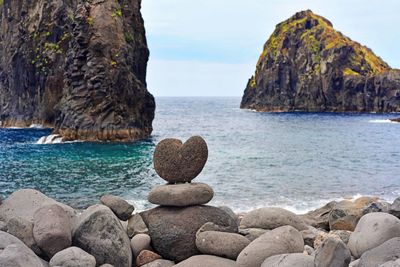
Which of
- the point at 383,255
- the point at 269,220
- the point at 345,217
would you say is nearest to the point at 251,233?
the point at 269,220

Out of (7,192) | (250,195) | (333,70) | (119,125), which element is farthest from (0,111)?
(333,70)

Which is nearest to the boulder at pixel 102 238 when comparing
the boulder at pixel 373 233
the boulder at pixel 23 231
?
the boulder at pixel 23 231

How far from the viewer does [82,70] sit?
71.8 m

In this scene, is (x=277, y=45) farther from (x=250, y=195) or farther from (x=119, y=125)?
(x=250, y=195)

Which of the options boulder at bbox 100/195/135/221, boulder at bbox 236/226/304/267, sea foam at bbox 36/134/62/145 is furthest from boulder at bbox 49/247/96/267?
sea foam at bbox 36/134/62/145

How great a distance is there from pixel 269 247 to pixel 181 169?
4132 millimetres

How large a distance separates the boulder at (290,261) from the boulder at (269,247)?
510 mm

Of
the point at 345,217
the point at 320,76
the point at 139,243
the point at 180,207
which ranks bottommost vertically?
the point at 345,217

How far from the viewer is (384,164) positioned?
167 ft

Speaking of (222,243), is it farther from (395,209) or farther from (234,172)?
(234,172)

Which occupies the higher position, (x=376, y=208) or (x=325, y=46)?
(x=325, y=46)

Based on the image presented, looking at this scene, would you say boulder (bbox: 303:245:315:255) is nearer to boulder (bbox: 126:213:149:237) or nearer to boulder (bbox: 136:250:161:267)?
boulder (bbox: 136:250:161:267)

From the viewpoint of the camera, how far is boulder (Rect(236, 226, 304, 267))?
11320 mm

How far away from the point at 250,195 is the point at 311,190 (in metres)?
5.14
